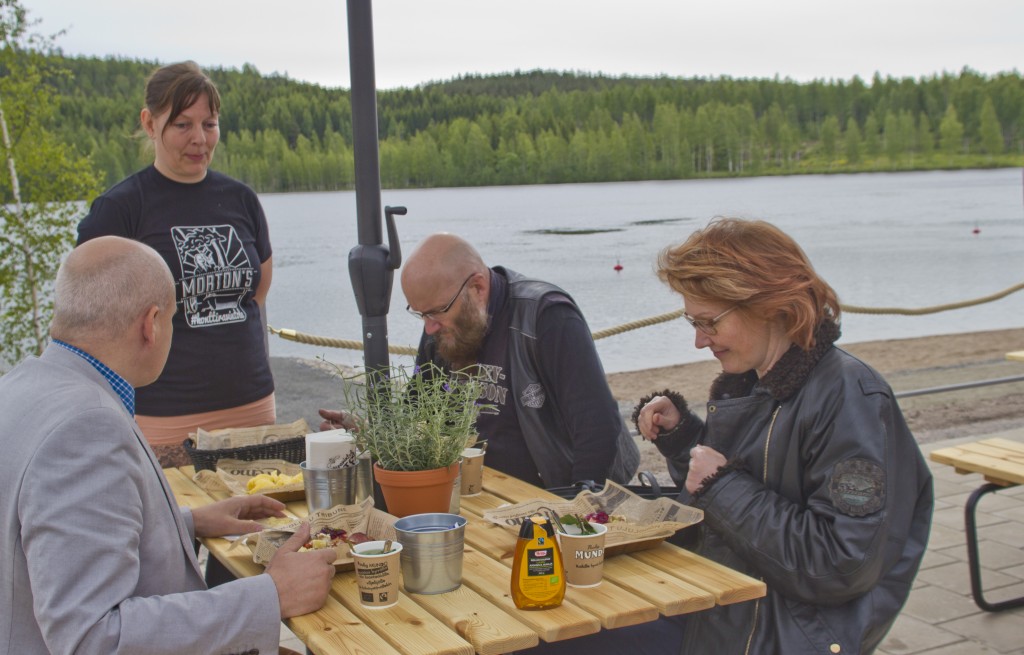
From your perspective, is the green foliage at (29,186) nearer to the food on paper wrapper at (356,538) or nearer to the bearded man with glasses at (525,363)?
the bearded man with glasses at (525,363)

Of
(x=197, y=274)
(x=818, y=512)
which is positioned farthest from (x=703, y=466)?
(x=197, y=274)

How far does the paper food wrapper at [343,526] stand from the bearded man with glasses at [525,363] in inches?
31.6

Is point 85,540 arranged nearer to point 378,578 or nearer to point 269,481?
point 378,578

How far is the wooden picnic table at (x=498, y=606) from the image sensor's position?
1507 mm

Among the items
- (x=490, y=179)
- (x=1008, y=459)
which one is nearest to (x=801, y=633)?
(x=1008, y=459)

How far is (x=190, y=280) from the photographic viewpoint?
3.17m

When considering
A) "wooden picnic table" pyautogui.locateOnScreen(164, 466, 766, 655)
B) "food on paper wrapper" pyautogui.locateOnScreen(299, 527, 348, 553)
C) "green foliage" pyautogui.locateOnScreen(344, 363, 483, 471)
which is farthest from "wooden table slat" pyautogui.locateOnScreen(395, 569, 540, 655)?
"green foliage" pyautogui.locateOnScreen(344, 363, 483, 471)

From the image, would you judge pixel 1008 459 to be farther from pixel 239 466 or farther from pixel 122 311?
pixel 122 311

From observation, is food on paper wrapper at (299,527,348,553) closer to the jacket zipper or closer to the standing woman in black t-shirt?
the jacket zipper

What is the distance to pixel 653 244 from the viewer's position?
3117 centimetres

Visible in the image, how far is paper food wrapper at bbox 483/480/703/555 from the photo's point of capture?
1.87 meters

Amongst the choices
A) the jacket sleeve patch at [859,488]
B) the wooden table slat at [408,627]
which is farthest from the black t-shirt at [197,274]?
the jacket sleeve patch at [859,488]

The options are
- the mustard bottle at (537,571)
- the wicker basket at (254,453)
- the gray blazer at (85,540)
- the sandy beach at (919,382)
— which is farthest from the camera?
the sandy beach at (919,382)

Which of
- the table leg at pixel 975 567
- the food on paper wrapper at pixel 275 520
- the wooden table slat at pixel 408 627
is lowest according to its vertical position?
the table leg at pixel 975 567
